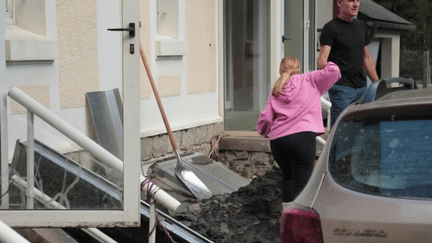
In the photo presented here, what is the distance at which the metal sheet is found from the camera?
4.56 metres

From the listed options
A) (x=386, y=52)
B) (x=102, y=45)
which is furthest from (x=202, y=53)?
(x=386, y=52)

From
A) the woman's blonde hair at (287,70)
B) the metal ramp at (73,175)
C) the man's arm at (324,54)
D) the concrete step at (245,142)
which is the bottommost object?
the concrete step at (245,142)

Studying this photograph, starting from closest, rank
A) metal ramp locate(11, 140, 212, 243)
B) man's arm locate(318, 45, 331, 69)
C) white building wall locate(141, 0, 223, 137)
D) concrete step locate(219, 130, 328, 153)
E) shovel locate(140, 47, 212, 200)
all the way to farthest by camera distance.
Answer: metal ramp locate(11, 140, 212, 243), man's arm locate(318, 45, 331, 69), shovel locate(140, 47, 212, 200), white building wall locate(141, 0, 223, 137), concrete step locate(219, 130, 328, 153)

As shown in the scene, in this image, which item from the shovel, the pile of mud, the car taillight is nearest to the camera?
the car taillight

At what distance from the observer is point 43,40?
5707 mm

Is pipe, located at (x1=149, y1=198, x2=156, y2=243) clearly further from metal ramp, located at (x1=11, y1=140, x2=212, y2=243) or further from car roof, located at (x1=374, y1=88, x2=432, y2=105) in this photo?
car roof, located at (x1=374, y1=88, x2=432, y2=105)

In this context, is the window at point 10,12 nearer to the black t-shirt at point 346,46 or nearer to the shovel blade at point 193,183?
the shovel blade at point 193,183

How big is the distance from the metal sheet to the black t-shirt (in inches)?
110

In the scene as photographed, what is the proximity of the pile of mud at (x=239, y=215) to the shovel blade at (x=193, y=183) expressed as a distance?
0.35 ft

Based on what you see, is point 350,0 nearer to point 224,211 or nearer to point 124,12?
→ point 224,211

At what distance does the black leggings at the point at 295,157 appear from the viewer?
20.6 feet

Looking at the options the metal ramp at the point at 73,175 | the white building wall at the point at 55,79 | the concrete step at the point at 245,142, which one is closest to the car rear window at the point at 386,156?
the metal ramp at the point at 73,175

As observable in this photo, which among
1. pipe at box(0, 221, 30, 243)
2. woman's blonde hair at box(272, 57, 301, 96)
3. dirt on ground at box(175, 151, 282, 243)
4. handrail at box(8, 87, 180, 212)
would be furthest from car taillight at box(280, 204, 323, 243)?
woman's blonde hair at box(272, 57, 301, 96)

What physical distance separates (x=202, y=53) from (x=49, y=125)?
4.88m
